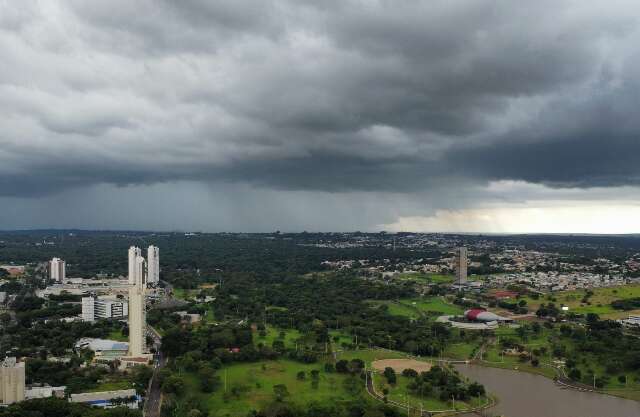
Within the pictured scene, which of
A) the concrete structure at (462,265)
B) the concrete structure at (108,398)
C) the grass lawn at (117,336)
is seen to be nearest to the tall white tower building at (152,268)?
the grass lawn at (117,336)

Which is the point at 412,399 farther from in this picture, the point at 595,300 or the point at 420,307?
the point at 595,300

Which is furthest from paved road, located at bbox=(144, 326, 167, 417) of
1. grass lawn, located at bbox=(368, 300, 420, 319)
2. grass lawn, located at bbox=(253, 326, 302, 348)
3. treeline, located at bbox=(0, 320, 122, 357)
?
grass lawn, located at bbox=(368, 300, 420, 319)

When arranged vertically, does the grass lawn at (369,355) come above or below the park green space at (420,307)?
below

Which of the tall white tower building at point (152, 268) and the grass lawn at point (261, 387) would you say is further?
the tall white tower building at point (152, 268)

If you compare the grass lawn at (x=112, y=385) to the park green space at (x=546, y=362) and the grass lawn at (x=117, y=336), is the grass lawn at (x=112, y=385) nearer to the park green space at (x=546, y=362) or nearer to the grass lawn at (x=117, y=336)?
the grass lawn at (x=117, y=336)

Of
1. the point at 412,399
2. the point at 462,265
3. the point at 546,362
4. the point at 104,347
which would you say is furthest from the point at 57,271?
the point at 546,362

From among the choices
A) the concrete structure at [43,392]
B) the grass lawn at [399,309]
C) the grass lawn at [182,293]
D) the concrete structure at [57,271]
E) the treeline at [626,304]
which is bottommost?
the concrete structure at [43,392]

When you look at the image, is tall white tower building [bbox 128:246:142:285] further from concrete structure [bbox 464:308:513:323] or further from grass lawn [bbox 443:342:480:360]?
grass lawn [bbox 443:342:480:360]
